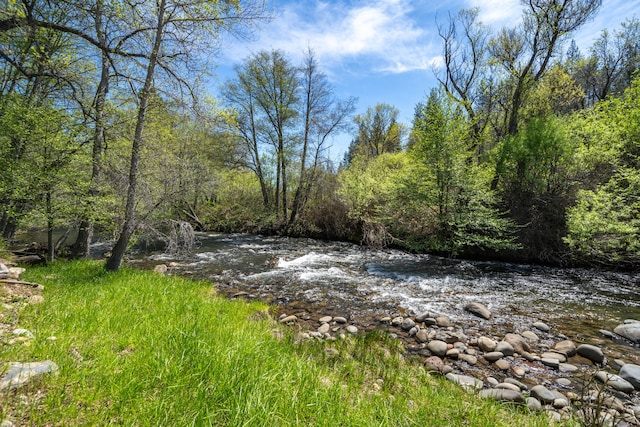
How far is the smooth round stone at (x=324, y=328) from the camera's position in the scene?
4809 millimetres

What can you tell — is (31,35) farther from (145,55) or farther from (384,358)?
(384,358)

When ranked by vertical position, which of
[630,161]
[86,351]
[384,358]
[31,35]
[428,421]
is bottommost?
[384,358]

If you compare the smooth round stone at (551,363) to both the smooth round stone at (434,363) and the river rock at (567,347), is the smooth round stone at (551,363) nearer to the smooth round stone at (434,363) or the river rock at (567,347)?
the river rock at (567,347)

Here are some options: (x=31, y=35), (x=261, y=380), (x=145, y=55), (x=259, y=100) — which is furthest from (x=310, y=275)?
(x=259, y=100)

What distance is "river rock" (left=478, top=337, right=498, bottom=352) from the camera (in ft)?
14.1

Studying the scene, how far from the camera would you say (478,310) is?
5.70 meters

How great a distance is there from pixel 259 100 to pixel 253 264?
14569 mm

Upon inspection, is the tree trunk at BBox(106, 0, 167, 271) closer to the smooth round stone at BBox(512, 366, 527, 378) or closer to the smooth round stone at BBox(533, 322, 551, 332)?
the smooth round stone at BBox(512, 366, 527, 378)

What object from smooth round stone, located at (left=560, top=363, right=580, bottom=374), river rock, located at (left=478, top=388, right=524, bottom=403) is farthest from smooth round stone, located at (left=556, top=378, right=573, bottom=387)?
river rock, located at (left=478, top=388, right=524, bottom=403)

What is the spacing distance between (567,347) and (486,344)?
1416 mm

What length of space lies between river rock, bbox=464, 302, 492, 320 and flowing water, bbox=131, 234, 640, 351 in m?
0.19

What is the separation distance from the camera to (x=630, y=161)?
367 inches

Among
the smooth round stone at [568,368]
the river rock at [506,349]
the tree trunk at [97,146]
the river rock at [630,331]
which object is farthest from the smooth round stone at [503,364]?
the tree trunk at [97,146]

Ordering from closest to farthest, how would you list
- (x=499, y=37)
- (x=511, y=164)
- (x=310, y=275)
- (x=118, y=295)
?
(x=118, y=295), (x=310, y=275), (x=511, y=164), (x=499, y=37)
